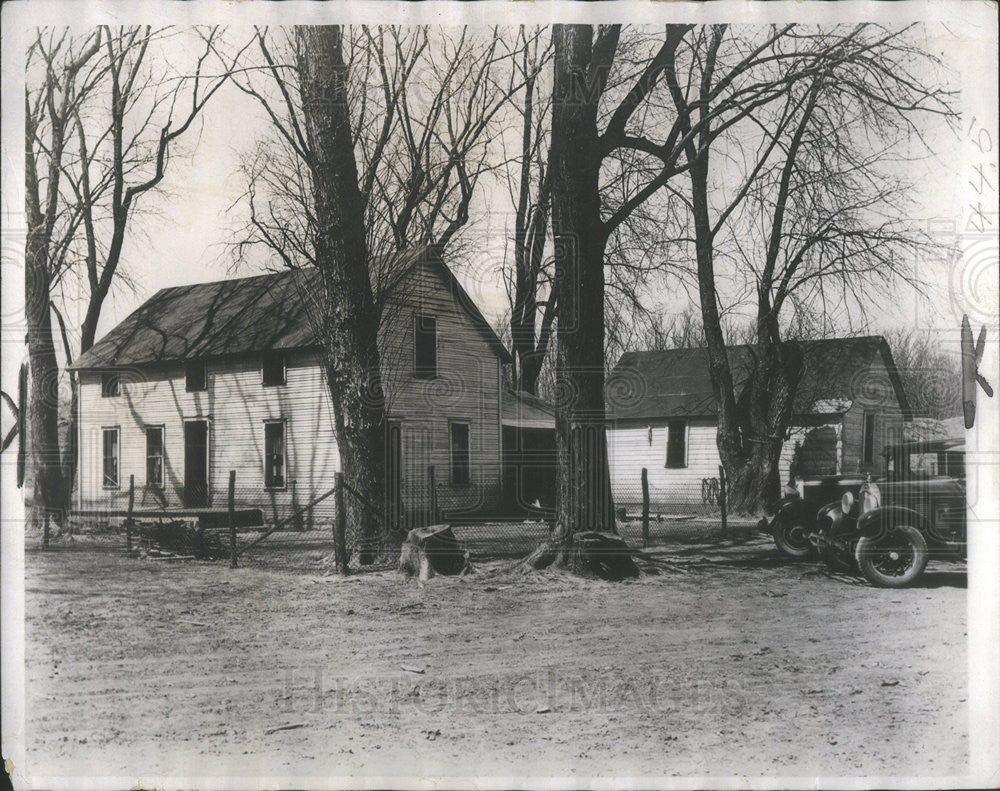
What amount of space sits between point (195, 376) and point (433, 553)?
1.81 m

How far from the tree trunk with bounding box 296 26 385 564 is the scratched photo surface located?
2 centimetres

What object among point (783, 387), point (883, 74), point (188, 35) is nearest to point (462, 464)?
point (783, 387)

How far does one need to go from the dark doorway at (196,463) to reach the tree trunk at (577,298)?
6.93 feet

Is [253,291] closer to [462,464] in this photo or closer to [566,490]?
[462,464]

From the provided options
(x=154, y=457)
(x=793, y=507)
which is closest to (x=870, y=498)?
(x=793, y=507)

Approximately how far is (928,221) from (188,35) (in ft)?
15.1

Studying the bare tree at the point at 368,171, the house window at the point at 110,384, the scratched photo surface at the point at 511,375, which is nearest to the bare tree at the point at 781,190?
the scratched photo surface at the point at 511,375

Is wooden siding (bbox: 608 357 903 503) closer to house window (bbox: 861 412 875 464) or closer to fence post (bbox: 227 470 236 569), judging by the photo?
house window (bbox: 861 412 875 464)

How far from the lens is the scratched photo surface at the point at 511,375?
186 inches

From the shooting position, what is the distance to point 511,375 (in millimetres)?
4734

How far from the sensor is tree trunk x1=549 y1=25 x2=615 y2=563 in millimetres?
4758

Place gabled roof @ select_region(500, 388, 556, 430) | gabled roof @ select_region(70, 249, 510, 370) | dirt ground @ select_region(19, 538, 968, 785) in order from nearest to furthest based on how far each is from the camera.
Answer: dirt ground @ select_region(19, 538, 968, 785)
gabled roof @ select_region(500, 388, 556, 430)
gabled roof @ select_region(70, 249, 510, 370)

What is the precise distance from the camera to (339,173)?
4.81 metres

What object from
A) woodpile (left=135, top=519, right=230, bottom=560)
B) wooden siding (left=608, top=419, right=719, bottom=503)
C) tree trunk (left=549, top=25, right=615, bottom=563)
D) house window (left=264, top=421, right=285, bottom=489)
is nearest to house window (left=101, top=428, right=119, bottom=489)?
woodpile (left=135, top=519, right=230, bottom=560)
